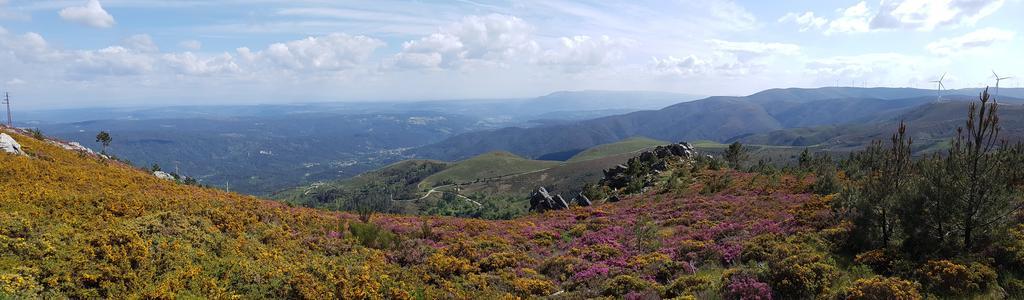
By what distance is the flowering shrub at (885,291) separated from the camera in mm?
12500

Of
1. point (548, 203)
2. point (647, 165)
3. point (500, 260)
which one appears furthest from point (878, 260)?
point (647, 165)

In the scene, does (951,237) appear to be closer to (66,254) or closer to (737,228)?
(737,228)

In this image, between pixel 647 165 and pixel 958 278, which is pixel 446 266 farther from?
pixel 647 165

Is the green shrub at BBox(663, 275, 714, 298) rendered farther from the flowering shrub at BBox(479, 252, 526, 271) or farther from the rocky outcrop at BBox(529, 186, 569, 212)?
the rocky outcrop at BBox(529, 186, 569, 212)

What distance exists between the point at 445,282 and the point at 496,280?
2.25 m

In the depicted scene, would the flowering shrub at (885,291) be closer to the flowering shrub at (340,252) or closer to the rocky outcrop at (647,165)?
the flowering shrub at (340,252)

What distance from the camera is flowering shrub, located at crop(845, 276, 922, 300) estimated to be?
41.0 ft

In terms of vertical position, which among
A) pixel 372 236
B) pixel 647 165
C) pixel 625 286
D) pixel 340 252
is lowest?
pixel 647 165

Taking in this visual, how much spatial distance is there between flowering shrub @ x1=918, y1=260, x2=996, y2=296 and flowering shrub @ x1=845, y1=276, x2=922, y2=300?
1.36 m

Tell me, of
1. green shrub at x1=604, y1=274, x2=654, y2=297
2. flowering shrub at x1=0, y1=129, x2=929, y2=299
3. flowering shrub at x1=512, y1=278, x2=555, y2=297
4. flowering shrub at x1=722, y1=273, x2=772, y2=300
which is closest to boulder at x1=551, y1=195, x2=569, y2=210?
flowering shrub at x1=0, y1=129, x2=929, y2=299

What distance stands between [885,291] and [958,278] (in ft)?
10.7

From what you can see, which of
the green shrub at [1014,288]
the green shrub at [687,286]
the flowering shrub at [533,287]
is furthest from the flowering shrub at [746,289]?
the flowering shrub at [533,287]

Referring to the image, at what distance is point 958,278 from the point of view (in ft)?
45.3

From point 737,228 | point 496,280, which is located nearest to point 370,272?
point 496,280
